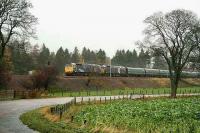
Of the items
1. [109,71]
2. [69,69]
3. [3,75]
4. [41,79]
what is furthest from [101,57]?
[3,75]

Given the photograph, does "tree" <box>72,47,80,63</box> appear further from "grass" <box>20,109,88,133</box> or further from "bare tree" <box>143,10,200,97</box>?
"grass" <box>20,109,88,133</box>

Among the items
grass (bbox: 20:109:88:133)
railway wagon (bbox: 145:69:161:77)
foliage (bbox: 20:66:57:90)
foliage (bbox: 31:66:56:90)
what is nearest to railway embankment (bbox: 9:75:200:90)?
foliage (bbox: 20:66:57:90)

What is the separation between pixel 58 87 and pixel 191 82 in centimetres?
5520

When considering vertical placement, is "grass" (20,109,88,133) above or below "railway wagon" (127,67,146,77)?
below

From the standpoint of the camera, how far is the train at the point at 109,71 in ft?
307

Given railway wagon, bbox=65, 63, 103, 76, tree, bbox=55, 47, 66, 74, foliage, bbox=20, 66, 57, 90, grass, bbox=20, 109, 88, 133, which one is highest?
tree, bbox=55, 47, 66, 74

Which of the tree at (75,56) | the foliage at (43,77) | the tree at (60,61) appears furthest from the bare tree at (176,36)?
the tree at (75,56)

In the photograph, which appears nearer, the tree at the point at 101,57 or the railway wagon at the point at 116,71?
the railway wagon at the point at 116,71

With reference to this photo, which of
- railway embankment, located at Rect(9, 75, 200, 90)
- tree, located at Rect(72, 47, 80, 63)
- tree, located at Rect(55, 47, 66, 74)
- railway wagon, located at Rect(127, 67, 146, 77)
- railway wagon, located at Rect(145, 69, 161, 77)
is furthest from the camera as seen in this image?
tree, located at Rect(72, 47, 80, 63)

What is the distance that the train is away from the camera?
9356 cm

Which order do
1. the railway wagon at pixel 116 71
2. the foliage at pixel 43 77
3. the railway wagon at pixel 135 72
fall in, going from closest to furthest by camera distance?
the foliage at pixel 43 77 → the railway wagon at pixel 116 71 → the railway wagon at pixel 135 72

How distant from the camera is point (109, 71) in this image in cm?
10406

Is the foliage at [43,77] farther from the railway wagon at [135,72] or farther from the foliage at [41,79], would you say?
the railway wagon at [135,72]

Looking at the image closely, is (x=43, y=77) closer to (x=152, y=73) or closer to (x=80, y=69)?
(x=80, y=69)
